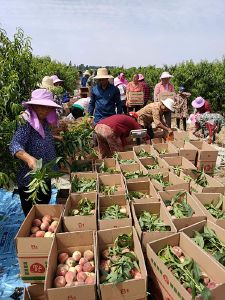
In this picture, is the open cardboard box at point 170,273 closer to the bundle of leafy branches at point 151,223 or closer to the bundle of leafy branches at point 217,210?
the bundle of leafy branches at point 151,223

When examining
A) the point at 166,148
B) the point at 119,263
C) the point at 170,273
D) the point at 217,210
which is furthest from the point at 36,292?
the point at 166,148

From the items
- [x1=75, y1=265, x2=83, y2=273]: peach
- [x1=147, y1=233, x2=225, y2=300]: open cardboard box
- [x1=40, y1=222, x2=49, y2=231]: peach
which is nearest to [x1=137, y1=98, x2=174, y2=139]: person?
[x1=147, y1=233, x2=225, y2=300]: open cardboard box

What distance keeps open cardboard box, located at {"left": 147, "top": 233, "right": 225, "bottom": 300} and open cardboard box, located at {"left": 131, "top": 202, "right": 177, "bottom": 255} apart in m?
0.08

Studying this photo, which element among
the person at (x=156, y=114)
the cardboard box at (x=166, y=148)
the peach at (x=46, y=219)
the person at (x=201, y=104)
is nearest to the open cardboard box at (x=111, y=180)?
the peach at (x=46, y=219)

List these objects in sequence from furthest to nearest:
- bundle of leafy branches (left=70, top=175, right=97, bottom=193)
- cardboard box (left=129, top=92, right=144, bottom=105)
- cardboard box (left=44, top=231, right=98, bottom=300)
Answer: cardboard box (left=129, top=92, right=144, bottom=105), bundle of leafy branches (left=70, top=175, right=97, bottom=193), cardboard box (left=44, top=231, right=98, bottom=300)

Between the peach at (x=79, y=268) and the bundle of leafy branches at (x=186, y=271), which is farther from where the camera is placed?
the peach at (x=79, y=268)

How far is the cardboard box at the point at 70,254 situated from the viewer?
1.43 meters

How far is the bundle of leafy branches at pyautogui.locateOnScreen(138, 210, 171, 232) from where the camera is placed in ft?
6.67

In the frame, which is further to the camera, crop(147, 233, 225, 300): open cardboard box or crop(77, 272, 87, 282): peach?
crop(77, 272, 87, 282): peach

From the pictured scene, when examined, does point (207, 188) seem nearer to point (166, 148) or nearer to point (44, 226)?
point (166, 148)

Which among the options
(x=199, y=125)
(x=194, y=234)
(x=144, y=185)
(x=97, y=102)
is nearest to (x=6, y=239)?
(x=144, y=185)

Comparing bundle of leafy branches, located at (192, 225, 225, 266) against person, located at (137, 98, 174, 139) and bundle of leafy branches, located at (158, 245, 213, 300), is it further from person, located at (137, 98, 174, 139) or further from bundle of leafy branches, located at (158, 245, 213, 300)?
person, located at (137, 98, 174, 139)

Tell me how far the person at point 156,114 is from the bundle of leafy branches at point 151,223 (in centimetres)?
234

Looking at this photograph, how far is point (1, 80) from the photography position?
2.44 m
